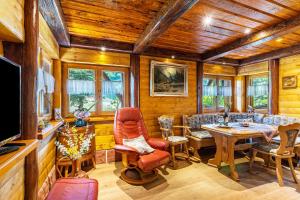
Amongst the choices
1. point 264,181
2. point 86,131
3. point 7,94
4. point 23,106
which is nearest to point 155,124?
point 86,131

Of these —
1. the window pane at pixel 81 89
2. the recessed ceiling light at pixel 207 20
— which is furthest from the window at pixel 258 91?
the window pane at pixel 81 89

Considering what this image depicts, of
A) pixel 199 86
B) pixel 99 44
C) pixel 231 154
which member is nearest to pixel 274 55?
pixel 199 86

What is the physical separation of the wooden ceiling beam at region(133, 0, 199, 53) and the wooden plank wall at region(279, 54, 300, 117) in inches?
142

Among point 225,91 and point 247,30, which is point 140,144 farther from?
point 225,91

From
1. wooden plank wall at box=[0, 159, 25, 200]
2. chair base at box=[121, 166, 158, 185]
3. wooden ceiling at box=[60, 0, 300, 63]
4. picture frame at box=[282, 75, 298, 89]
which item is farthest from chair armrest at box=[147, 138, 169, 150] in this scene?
picture frame at box=[282, 75, 298, 89]

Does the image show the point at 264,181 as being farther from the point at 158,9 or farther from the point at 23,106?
the point at 23,106

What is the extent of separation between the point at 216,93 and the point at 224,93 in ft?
1.06

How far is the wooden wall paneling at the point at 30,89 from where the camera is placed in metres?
1.47

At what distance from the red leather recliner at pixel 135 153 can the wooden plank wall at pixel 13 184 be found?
4.26ft

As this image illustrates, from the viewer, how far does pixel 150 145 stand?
304cm

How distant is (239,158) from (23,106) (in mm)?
4105

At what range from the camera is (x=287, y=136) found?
8.55ft

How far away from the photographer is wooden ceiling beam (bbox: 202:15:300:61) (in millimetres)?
2484

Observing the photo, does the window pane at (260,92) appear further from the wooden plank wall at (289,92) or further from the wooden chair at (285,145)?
the wooden chair at (285,145)
